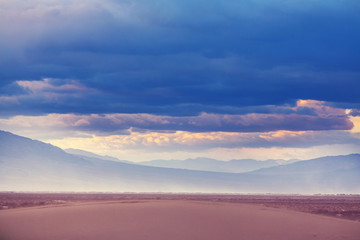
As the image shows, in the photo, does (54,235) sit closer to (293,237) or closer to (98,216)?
(98,216)

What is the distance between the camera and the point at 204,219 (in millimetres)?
30016

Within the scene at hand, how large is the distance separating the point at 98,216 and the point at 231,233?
310 inches

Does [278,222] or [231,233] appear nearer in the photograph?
[231,233]

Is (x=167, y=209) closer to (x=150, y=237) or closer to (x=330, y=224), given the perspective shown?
(x=150, y=237)

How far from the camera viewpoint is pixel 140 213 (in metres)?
30.6

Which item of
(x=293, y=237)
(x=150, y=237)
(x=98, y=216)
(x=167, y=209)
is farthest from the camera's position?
(x=167, y=209)

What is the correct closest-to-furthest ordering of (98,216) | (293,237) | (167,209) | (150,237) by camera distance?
(150,237), (293,237), (98,216), (167,209)

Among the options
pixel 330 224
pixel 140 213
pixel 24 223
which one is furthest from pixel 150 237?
pixel 330 224

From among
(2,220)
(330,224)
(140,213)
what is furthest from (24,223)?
(330,224)

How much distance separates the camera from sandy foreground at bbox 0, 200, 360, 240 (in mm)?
26875

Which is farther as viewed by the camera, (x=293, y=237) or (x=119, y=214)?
(x=119, y=214)

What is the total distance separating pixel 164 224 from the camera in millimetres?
28438

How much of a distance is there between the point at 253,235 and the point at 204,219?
11.0ft

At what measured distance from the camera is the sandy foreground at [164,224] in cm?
2688
